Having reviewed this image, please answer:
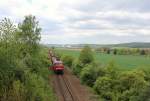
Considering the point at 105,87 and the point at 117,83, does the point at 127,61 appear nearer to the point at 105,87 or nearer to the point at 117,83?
the point at 117,83

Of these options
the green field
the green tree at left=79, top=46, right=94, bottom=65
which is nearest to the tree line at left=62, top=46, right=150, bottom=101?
the green field

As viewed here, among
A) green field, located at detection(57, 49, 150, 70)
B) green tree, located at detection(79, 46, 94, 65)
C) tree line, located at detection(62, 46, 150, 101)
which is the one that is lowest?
green field, located at detection(57, 49, 150, 70)

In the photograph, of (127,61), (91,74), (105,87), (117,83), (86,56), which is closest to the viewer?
(105,87)

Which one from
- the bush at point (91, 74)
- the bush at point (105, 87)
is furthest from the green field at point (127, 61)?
the bush at point (105, 87)

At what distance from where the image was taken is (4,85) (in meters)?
20.0

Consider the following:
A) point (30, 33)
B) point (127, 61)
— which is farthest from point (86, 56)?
point (127, 61)

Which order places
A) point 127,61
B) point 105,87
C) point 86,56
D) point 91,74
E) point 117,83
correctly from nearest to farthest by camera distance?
point 105,87 < point 117,83 < point 91,74 < point 86,56 < point 127,61

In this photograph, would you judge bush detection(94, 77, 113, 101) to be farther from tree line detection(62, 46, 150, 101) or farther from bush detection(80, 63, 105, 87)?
bush detection(80, 63, 105, 87)

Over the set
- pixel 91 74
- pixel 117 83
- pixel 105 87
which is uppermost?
pixel 91 74

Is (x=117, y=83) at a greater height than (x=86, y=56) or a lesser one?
lesser

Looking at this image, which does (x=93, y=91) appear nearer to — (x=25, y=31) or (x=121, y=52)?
(x=25, y=31)

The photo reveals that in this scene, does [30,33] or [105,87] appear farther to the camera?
[30,33]

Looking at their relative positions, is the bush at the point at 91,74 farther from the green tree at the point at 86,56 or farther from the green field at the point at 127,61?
the green tree at the point at 86,56

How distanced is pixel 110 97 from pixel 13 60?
12.5 m
